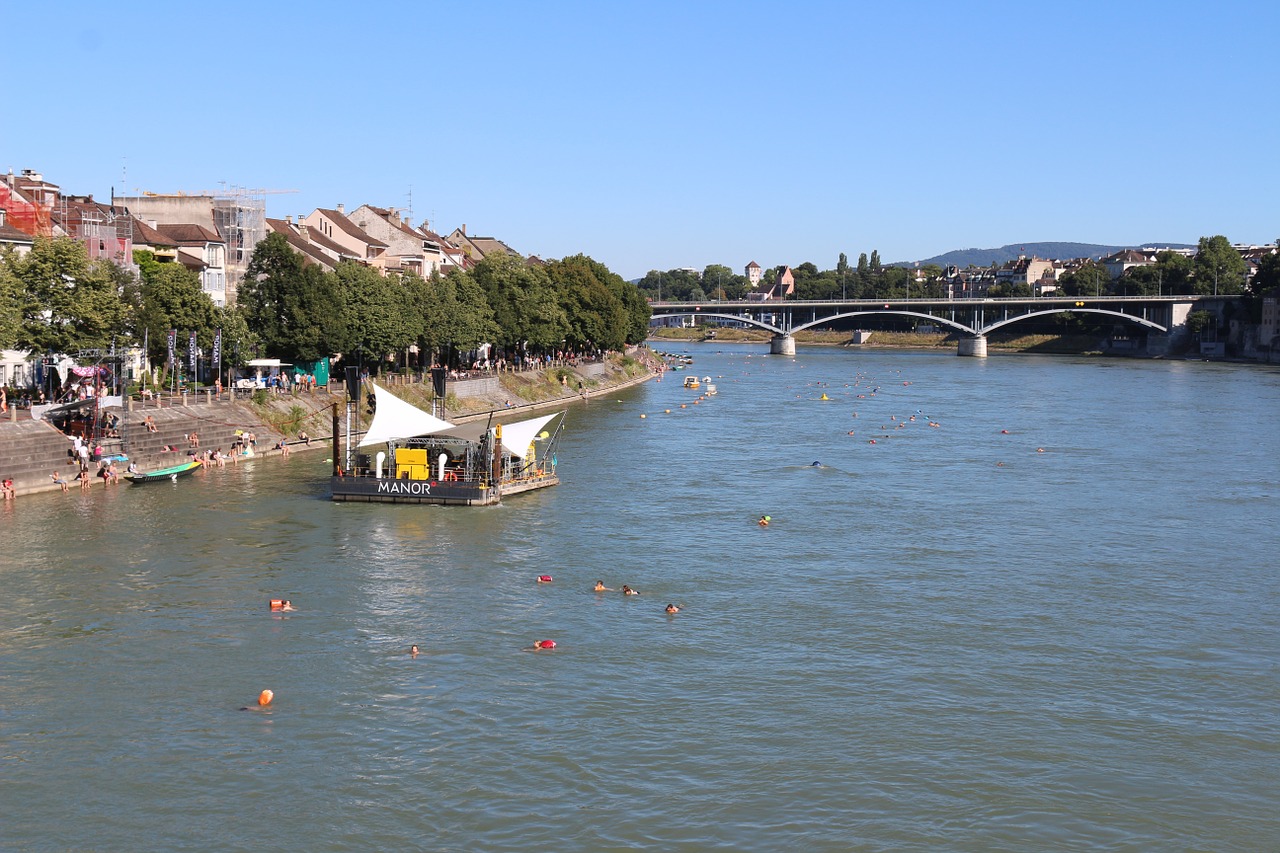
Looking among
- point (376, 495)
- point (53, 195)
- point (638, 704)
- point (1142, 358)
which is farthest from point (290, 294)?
point (1142, 358)

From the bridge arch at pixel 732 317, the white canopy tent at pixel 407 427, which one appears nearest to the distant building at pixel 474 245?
the bridge arch at pixel 732 317

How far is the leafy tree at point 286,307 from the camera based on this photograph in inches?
2682

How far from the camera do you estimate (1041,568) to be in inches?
1442

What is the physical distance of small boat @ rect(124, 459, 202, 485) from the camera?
48.6 m

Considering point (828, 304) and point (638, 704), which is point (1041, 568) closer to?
point (638, 704)

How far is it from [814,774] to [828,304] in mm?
157685

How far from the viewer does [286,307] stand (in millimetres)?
68562

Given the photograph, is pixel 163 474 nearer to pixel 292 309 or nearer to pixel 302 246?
pixel 292 309

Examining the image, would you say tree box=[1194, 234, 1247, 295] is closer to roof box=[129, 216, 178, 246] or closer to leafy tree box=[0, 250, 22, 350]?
roof box=[129, 216, 178, 246]

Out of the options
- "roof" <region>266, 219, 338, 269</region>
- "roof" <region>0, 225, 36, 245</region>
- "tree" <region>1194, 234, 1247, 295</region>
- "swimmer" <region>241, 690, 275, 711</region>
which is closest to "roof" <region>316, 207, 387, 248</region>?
"roof" <region>266, 219, 338, 269</region>

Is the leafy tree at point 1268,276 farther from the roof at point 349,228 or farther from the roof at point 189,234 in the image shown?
the roof at point 189,234

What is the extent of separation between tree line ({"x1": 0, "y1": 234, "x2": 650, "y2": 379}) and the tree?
114699 millimetres

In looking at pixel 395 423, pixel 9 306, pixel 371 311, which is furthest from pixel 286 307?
pixel 395 423

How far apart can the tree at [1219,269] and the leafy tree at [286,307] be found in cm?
15207
